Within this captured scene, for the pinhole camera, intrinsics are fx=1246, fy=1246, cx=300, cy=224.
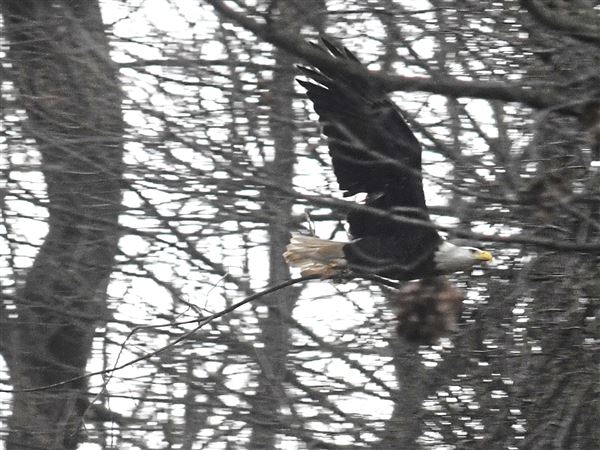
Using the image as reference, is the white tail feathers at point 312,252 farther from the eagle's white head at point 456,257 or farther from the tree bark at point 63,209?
the tree bark at point 63,209

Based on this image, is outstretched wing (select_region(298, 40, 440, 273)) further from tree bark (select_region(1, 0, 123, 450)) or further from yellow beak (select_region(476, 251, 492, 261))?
tree bark (select_region(1, 0, 123, 450))

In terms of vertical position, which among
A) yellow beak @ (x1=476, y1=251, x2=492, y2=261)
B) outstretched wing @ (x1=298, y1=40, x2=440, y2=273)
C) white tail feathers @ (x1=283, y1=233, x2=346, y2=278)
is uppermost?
outstretched wing @ (x1=298, y1=40, x2=440, y2=273)

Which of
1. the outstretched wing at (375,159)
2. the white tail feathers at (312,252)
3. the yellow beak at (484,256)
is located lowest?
the yellow beak at (484,256)

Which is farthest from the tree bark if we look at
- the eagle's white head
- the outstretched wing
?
the eagle's white head

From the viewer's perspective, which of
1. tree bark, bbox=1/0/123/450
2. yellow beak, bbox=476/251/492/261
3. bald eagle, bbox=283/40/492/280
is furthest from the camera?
tree bark, bbox=1/0/123/450

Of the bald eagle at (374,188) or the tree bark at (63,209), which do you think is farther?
the tree bark at (63,209)

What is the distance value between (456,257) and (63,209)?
73.7 inches

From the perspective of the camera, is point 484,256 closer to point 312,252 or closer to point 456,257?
point 456,257

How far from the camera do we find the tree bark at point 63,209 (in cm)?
567

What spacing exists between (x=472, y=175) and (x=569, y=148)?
0.39 metres

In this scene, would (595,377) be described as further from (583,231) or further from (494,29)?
(494,29)

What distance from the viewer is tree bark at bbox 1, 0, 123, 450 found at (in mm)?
5672

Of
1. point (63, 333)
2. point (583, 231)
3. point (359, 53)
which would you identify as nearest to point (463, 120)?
point (359, 53)

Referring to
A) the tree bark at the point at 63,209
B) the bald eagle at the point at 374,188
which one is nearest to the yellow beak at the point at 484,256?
the bald eagle at the point at 374,188
